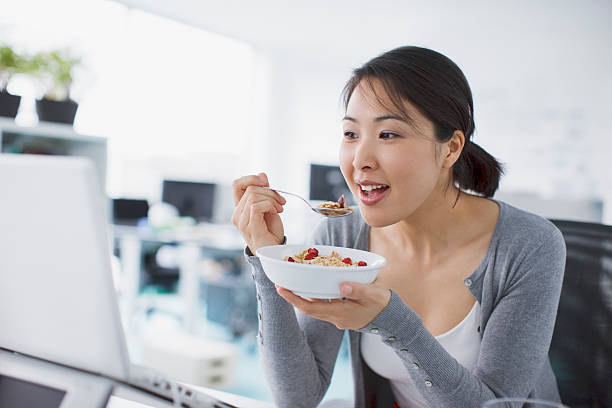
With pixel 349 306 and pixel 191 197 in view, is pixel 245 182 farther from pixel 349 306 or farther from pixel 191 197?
pixel 191 197

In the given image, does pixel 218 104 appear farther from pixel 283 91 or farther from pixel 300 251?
pixel 300 251

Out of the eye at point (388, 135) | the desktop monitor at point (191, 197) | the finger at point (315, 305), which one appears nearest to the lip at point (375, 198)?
the eye at point (388, 135)

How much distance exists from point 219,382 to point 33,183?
2614mm

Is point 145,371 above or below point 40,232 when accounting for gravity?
below

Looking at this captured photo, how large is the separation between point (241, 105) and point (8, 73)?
4822 millimetres

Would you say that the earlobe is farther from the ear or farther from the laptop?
the laptop

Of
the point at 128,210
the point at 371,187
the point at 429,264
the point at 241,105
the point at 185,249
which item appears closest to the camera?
the point at 371,187

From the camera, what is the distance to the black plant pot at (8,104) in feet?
6.98

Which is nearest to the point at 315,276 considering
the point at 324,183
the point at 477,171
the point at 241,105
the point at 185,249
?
the point at 477,171

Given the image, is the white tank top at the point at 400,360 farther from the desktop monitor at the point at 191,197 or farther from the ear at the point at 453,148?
the desktop monitor at the point at 191,197

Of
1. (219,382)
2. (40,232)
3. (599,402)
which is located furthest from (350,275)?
(219,382)

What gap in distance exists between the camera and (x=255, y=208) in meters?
0.96

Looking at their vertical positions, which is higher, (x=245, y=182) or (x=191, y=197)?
(x=245, y=182)

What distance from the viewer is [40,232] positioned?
0.55 m
